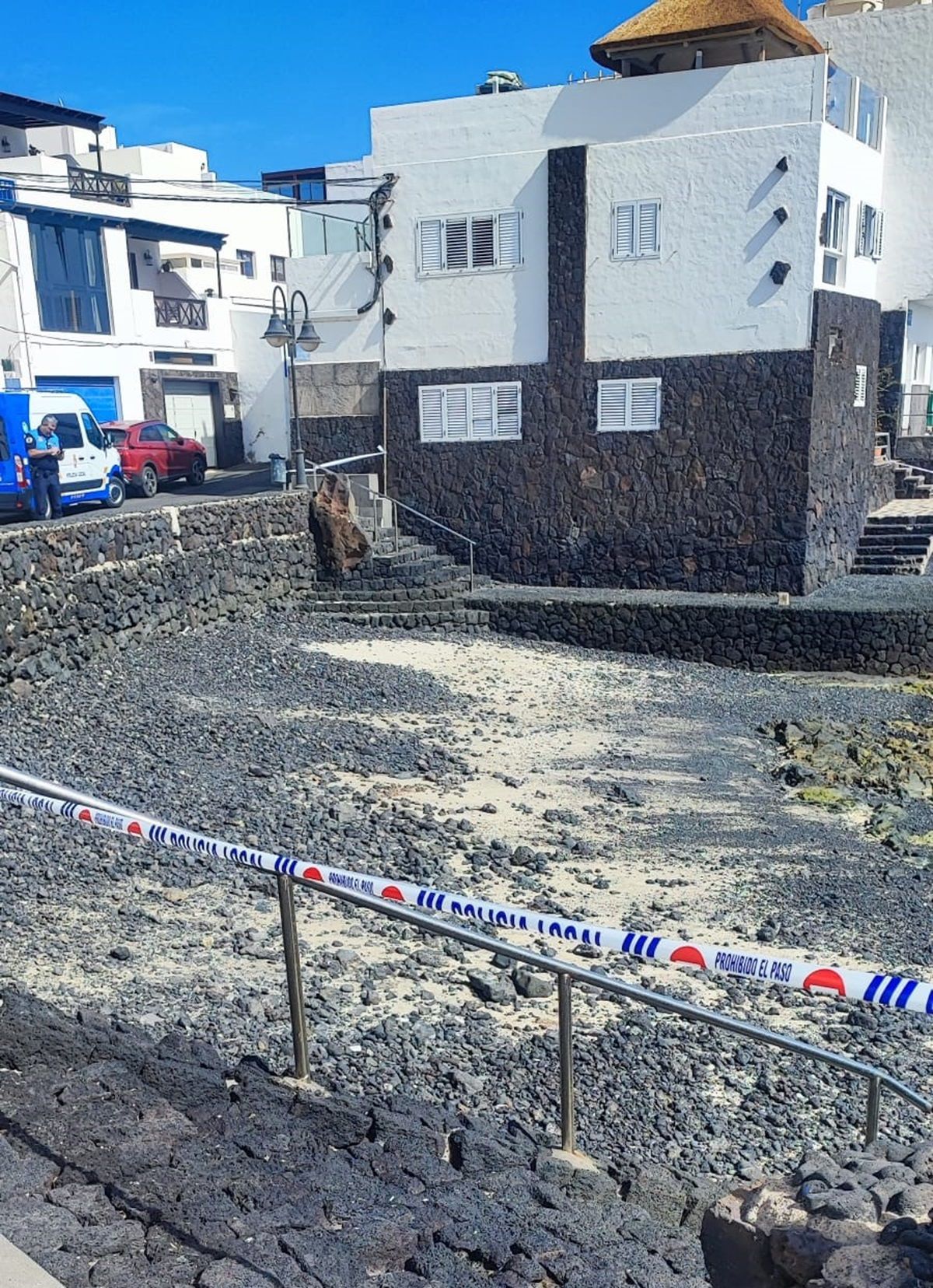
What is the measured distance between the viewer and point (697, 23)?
67.2 feet

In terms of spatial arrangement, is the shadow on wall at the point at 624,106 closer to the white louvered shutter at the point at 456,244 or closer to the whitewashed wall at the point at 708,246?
the whitewashed wall at the point at 708,246

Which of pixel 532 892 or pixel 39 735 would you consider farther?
pixel 39 735

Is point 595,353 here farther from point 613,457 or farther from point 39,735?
point 39,735

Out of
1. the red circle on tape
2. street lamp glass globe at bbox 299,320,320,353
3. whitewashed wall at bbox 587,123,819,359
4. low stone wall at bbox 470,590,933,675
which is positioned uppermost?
whitewashed wall at bbox 587,123,819,359

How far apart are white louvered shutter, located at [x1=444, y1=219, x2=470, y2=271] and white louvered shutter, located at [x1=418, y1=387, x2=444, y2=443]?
241 cm

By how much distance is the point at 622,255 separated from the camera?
20.2 m

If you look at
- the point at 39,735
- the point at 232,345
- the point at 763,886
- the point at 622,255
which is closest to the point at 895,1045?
the point at 763,886

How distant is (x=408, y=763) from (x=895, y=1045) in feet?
21.8

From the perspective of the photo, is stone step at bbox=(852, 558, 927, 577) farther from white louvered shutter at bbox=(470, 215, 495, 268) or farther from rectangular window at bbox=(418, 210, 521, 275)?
white louvered shutter at bbox=(470, 215, 495, 268)

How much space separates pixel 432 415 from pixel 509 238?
3.69 metres

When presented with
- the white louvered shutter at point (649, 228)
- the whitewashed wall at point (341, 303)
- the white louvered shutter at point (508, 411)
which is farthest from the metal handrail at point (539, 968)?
the whitewashed wall at point (341, 303)

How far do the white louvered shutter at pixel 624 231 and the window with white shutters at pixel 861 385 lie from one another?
543cm

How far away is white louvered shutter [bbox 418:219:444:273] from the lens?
21484mm

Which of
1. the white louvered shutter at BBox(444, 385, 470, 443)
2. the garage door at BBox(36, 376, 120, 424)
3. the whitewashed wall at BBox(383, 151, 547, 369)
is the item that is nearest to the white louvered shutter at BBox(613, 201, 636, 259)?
the whitewashed wall at BBox(383, 151, 547, 369)
